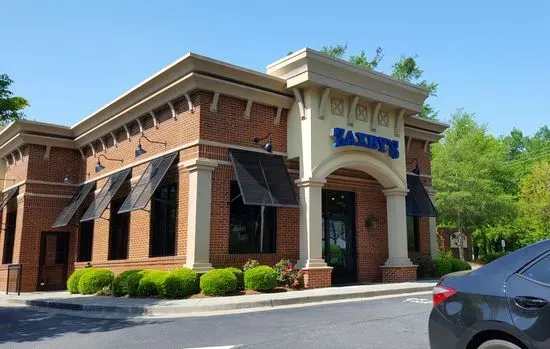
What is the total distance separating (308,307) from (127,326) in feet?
13.5

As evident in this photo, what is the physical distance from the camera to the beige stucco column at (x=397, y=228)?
754 inches

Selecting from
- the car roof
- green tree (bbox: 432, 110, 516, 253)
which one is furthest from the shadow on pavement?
green tree (bbox: 432, 110, 516, 253)

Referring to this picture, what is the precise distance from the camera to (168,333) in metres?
8.95

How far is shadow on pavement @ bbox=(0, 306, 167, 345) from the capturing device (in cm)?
959

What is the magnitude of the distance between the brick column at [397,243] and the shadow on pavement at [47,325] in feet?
35.2

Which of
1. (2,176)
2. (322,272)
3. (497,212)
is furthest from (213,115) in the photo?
(497,212)

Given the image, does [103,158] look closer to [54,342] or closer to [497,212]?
[54,342]

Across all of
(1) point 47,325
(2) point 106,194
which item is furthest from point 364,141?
(1) point 47,325

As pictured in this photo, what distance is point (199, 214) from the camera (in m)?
15.4

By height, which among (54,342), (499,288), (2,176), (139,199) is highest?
(2,176)

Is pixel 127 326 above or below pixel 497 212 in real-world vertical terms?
below

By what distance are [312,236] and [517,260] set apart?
478 inches

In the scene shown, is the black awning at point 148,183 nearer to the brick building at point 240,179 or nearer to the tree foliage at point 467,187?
the brick building at point 240,179

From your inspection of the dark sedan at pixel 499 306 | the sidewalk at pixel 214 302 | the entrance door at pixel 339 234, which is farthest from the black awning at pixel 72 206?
the dark sedan at pixel 499 306
